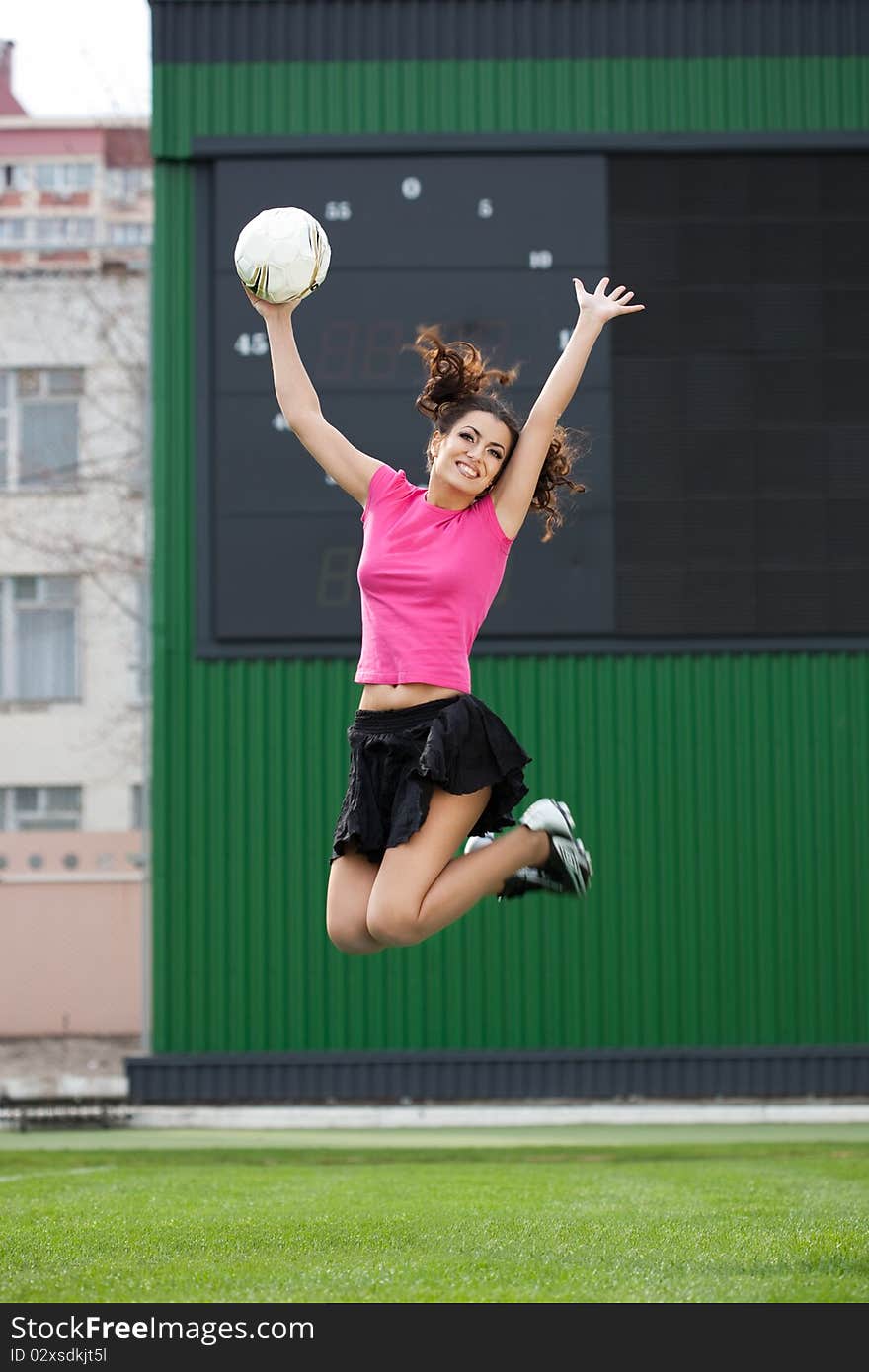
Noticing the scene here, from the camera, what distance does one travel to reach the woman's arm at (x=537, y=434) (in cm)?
390

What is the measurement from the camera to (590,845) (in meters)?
9.59

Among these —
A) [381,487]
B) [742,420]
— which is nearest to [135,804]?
[742,420]

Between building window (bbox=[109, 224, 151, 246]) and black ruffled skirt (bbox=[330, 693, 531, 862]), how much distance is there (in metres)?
25.9

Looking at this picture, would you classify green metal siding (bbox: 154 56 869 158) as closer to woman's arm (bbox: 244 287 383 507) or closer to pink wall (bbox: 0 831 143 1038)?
woman's arm (bbox: 244 287 383 507)

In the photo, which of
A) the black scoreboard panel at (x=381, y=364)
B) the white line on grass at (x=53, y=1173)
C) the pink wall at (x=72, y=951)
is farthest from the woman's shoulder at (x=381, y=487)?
the pink wall at (x=72, y=951)

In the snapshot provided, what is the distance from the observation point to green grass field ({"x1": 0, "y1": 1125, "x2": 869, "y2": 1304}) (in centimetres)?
325

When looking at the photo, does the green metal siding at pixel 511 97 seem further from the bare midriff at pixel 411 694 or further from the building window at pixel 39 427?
the building window at pixel 39 427

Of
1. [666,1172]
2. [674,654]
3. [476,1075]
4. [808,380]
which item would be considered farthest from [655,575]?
[666,1172]

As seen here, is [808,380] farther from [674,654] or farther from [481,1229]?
[481,1229]

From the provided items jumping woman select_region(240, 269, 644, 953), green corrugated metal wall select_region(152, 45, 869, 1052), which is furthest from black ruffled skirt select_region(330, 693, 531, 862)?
green corrugated metal wall select_region(152, 45, 869, 1052)

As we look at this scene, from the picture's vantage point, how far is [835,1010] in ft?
31.7

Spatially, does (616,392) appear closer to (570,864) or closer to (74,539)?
(570,864)

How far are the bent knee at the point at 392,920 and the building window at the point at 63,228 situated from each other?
Result: 2513 centimetres

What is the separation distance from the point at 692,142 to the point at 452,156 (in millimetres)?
1223
